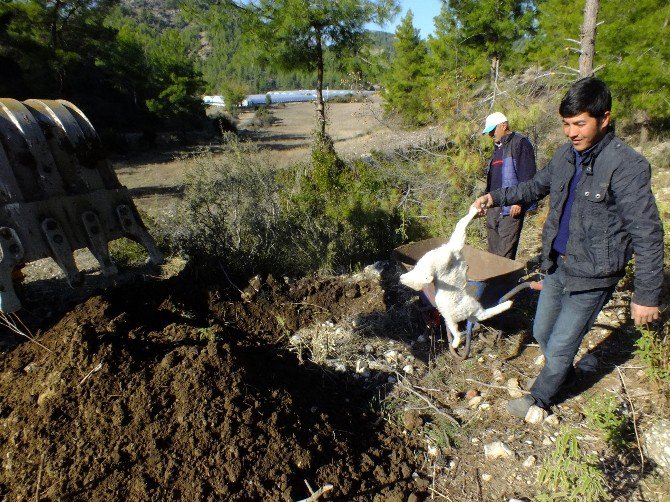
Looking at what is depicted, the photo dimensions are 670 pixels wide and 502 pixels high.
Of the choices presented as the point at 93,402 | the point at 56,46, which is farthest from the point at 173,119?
the point at 93,402

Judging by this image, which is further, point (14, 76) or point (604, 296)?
point (14, 76)

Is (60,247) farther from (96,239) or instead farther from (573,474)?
(573,474)

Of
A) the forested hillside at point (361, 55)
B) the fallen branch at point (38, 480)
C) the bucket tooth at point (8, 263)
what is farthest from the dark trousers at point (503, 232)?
the bucket tooth at point (8, 263)

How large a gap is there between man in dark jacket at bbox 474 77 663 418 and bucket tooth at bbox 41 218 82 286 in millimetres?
3783

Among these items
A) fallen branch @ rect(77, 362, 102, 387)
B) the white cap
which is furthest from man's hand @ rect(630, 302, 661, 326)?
fallen branch @ rect(77, 362, 102, 387)

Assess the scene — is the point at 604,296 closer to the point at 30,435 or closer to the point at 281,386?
the point at 281,386

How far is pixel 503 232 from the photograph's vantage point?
12.0 ft

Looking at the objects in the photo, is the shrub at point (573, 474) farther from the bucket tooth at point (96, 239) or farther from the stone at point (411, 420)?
the bucket tooth at point (96, 239)

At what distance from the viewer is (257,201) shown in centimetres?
461

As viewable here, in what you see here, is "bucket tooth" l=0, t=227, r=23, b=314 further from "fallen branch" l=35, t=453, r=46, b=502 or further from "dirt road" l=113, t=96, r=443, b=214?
"dirt road" l=113, t=96, r=443, b=214

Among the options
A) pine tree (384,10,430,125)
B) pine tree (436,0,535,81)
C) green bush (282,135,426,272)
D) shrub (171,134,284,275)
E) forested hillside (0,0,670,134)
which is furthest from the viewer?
pine tree (384,10,430,125)

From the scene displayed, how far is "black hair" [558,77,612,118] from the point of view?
179 centimetres

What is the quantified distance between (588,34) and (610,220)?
454 cm

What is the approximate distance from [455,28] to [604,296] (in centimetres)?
1823
